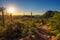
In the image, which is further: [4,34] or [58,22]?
[58,22]

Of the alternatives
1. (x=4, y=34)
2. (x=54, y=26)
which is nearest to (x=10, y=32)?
(x=4, y=34)

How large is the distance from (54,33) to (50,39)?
5.97ft

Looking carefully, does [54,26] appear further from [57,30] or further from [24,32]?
[24,32]

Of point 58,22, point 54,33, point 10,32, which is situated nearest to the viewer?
point 10,32

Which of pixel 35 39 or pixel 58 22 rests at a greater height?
pixel 58 22

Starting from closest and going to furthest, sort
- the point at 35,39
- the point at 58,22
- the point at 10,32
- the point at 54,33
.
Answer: the point at 35,39 < the point at 10,32 < the point at 54,33 < the point at 58,22

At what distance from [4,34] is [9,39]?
811 mm

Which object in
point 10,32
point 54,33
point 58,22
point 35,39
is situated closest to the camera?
point 35,39

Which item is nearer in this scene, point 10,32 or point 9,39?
point 9,39

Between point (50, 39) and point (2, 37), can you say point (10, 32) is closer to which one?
point (2, 37)

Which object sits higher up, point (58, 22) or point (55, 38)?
point (58, 22)

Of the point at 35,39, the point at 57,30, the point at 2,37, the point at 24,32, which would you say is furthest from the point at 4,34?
the point at 57,30

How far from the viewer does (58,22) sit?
17359 mm

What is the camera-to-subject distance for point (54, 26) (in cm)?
1750
